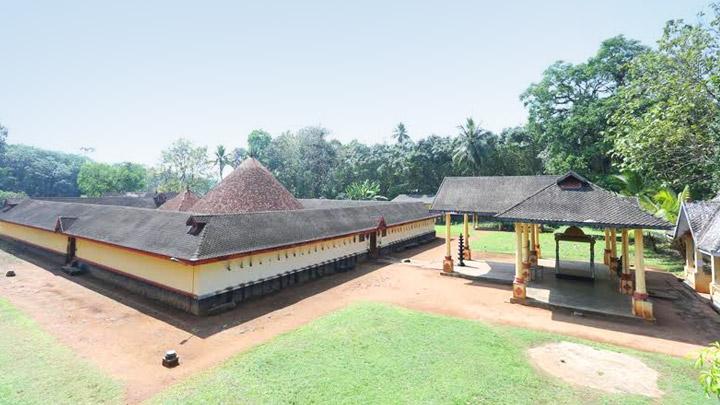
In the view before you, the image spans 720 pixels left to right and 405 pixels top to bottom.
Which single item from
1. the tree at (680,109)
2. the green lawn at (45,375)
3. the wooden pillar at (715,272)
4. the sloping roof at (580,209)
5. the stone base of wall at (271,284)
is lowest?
the green lawn at (45,375)

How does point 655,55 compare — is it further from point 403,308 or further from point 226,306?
point 226,306

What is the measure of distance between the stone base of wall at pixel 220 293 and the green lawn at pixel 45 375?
3952 millimetres

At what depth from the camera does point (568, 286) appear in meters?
16.8

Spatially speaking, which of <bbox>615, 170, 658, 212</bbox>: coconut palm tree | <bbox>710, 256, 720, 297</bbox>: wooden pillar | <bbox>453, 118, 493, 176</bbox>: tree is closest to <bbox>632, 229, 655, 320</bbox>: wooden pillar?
<bbox>710, 256, 720, 297</bbox>: wooden pillar

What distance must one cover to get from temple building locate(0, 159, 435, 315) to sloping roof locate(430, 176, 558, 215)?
5.70 metres

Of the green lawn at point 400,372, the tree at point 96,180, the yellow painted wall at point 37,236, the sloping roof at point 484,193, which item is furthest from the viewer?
the tree at point 96,180

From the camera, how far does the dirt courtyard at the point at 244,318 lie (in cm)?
1025

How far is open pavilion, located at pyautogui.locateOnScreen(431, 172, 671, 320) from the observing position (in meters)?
12.9

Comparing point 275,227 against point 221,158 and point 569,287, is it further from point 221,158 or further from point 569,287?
point 221,158

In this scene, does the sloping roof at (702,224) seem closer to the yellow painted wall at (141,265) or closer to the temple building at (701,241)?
the temple building at (701,241)

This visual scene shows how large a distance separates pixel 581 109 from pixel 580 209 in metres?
26.2

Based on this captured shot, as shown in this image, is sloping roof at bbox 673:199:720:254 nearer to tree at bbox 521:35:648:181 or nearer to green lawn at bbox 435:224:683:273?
green lawn at bbox 435:224:683:273

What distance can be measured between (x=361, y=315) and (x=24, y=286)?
18.0 meters

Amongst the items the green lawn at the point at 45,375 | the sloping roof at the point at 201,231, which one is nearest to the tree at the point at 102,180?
the sloping roof at the point at 201,231
